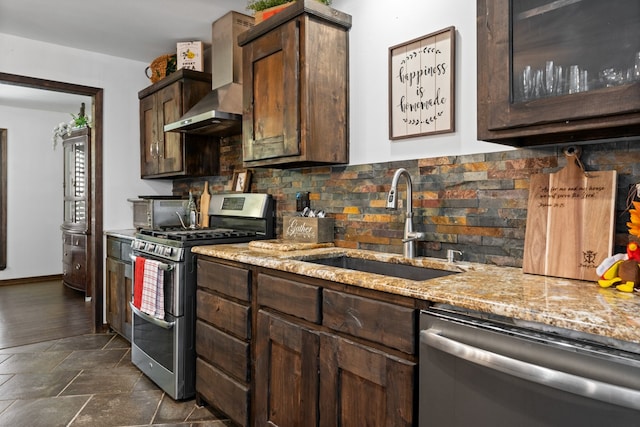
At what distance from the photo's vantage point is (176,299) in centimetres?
251

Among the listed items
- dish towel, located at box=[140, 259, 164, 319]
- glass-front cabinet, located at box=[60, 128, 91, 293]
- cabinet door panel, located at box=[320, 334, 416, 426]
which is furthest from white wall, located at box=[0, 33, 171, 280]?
cabinet door panel, located at box=[320, 334, 416, 426]

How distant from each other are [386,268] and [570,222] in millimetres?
844

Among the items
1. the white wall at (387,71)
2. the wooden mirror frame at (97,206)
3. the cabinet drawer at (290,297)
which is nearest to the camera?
the cabinet drawer at (290,297)

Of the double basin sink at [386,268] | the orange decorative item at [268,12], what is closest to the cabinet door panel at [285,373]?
the double basin sink at [386,268]

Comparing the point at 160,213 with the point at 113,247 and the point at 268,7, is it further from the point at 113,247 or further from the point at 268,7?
the point at 268,7

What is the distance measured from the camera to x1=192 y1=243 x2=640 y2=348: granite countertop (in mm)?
992

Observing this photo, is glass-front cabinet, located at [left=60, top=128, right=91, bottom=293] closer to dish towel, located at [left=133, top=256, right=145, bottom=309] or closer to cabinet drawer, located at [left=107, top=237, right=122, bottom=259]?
cabinet drawer, located at [left=107, top=237, right=122, bottom=259]

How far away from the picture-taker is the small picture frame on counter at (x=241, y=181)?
3.22m

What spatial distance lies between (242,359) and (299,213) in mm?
982

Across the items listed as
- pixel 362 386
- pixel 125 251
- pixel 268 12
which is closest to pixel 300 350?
pixel 362 386

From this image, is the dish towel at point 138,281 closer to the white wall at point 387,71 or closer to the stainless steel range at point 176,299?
the stainless steel range at point 176,299

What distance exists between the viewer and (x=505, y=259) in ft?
5.90

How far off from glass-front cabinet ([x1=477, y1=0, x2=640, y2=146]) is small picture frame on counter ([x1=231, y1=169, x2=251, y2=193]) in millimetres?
2030

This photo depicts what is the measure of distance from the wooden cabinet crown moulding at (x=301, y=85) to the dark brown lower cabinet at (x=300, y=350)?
2.38 feet
